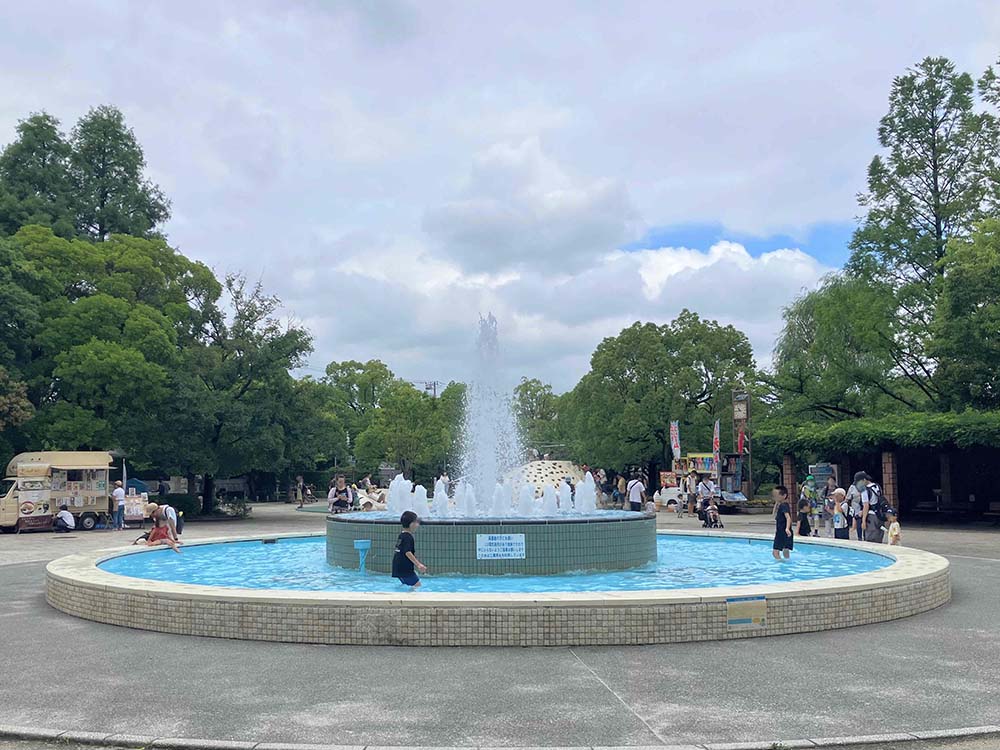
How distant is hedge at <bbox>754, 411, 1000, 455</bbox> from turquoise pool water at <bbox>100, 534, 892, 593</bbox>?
13.2 m

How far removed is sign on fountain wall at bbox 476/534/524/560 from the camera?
13.5 metres

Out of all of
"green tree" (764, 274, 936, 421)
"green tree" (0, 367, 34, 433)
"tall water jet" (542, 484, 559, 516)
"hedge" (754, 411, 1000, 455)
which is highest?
"green tree" (764, 274, 936, 421)

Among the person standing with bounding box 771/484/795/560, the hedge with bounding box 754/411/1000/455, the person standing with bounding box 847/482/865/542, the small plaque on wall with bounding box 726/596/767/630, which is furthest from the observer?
the hedge with bounding box 754/411/1000/455

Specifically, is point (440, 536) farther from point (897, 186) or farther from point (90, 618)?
point (897, 186)

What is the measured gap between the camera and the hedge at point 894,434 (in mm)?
28016

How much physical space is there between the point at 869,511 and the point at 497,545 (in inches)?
342

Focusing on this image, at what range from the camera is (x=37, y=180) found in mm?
48000

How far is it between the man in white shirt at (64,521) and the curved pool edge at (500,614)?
20104 mm

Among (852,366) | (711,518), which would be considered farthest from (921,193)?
(711,518)

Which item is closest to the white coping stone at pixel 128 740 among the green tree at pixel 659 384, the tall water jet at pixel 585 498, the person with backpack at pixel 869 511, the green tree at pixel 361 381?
the tall water jet at pixel 585 498

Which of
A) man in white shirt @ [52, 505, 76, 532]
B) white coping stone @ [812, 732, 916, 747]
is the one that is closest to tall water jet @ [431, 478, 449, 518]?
white coping stone @ [812, 732, 916, 747]

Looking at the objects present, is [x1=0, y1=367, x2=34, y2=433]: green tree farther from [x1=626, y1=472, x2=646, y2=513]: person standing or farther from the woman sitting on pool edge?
[x1=626, y1=472, x2=646, y2=513]: person standing

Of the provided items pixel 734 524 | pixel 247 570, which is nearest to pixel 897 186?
pixel 734 524

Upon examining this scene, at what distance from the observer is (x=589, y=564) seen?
13828 millimetres
